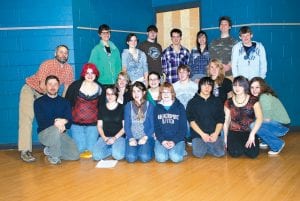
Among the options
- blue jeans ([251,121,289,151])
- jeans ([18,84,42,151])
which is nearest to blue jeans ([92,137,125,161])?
jeans ([18,84,42,151])

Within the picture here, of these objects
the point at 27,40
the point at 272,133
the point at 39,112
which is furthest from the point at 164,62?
the point at 27,40

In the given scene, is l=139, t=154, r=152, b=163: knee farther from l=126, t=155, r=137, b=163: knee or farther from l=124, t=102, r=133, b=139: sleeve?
l=124, t=102, r=133, b=139: sleeve

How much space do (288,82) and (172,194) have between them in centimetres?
412

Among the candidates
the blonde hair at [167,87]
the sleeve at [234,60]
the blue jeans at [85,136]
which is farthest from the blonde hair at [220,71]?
the blue jeans at [85,136]

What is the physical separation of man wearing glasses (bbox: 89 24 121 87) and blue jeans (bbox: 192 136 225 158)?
1628 mm

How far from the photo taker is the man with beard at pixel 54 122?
15.5 feet

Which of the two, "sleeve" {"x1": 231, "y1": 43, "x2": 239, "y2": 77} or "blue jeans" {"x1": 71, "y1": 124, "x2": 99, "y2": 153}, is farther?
"sleeve" {"x1": 231, "y1": 43, "x2": 239, "y2": 77}

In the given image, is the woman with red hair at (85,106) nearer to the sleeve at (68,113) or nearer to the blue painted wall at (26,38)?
the sleeve at (68,113)

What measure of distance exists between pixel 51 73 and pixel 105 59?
820mm

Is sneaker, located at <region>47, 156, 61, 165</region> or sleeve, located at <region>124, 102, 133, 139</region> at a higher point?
sleeve, located at <region>124, 102, 133, 139</region>

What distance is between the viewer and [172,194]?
3.23 metres

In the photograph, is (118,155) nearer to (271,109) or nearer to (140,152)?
(140,152)

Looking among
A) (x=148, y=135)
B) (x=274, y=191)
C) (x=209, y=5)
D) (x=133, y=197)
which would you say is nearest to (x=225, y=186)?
(x=274, y=191)

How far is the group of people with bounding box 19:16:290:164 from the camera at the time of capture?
4613 mm
